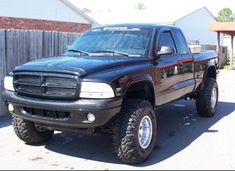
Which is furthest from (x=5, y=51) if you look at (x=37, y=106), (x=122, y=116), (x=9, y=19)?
(x=9, y=19)

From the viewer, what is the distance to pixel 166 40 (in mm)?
7254

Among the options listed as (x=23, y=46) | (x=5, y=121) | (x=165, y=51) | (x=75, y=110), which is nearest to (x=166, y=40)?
(x=165, y=51)

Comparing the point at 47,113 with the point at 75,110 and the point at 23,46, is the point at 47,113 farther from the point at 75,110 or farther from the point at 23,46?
the point at 23,46

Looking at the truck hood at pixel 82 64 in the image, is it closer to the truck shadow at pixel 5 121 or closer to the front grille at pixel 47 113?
the front grille at pixel 47 113

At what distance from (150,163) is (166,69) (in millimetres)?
1749

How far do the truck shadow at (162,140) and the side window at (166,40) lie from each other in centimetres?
160

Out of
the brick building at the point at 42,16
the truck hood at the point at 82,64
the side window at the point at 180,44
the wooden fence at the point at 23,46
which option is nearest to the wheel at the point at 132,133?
the truck hood at the point at 82,64

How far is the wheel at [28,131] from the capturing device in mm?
6344

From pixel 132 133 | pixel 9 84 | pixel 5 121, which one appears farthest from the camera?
pixel 5 121

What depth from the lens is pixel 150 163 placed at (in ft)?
19.0

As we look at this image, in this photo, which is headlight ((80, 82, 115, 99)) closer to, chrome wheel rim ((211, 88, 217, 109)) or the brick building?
chrome wheel rim ((211, 88, 217, 109))

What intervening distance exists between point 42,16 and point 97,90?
16.2m

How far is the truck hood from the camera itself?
17.7ft

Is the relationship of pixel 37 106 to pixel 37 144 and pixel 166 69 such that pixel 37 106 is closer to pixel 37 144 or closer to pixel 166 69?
pixel 37 144
